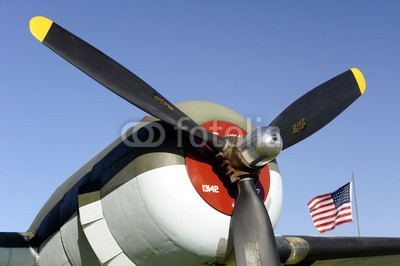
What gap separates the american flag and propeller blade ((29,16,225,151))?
13.8 meters

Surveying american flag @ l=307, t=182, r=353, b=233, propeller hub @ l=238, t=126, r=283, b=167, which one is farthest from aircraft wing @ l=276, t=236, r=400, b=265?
american flag @ l=307, t=182, r=353, b=233

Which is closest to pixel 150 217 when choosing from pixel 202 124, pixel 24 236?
pixel 202 124

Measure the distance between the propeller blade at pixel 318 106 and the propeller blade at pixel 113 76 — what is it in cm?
147

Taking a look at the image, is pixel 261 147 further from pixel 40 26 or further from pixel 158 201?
pixel 40 26

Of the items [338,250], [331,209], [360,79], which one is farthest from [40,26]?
[331,209]

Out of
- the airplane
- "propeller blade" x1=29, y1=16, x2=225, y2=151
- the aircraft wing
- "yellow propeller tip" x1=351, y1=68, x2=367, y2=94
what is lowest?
the aircraft wing

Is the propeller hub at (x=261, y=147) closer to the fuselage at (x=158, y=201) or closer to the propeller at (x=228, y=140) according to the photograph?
the propeller at (x=228, y=140)

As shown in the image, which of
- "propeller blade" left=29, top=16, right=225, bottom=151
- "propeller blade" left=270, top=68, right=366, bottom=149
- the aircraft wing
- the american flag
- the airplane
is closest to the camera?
the airplane

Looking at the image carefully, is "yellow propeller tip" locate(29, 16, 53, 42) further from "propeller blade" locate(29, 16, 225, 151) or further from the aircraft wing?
the aircraft wing

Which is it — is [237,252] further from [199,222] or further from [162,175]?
[162,175]

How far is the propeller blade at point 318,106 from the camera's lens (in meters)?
8.22

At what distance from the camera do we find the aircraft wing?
351 inches

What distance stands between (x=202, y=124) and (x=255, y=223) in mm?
1688

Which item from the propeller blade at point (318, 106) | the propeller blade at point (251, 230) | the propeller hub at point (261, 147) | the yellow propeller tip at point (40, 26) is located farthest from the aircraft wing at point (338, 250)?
the yellow propeller tip at point (40, 26)
